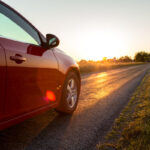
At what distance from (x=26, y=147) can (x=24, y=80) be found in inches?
32.7

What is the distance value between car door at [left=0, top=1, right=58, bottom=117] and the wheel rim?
25.4 inches

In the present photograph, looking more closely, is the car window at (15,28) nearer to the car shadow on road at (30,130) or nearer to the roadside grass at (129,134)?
the car shadow on road at (30,130)

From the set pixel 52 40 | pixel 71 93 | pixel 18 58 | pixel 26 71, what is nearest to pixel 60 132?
pixel 71 93

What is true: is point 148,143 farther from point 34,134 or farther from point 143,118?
point 34,134

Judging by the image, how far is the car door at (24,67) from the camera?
1.90 m

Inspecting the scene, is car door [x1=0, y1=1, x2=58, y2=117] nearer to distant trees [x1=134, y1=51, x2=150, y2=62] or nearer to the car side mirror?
the car side mirror

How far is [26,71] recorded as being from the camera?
2107mm

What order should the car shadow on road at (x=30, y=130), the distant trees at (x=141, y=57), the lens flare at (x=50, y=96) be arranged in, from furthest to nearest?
the distant trees at (x=141, y=57) → the lens flare at (x=50, y=96) → the car shadow on road at (x=30, y=130)

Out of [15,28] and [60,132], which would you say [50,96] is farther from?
[15,28]

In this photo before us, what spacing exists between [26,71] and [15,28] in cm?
63

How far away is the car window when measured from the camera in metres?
2.12

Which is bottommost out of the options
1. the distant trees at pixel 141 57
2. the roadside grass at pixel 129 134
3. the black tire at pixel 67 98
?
the roadside grass at pixel 129 134

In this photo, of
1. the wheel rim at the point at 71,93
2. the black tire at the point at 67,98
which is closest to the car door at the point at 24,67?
the black tire at the point at 67,98

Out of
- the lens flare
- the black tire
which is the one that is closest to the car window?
the lens flare
